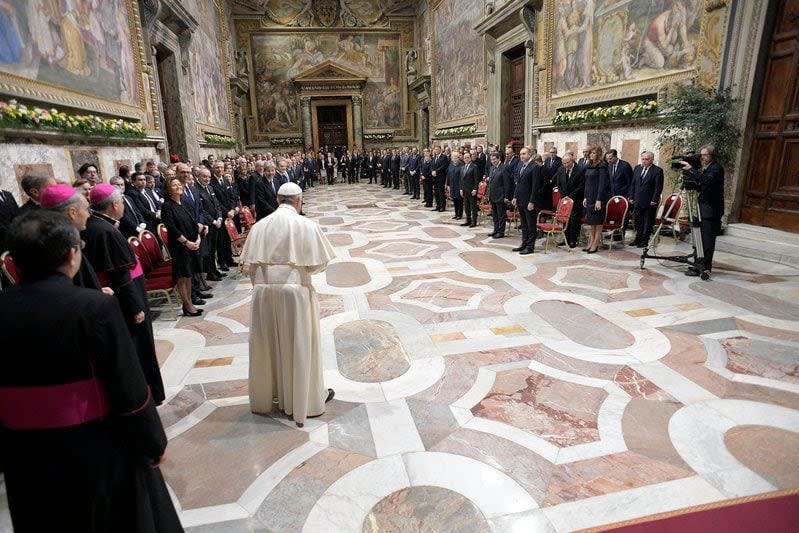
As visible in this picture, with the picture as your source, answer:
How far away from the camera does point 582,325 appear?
4.60 m

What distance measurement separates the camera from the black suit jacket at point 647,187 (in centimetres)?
746

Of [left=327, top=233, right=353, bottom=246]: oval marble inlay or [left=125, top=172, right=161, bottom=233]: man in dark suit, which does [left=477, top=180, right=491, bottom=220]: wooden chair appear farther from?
[left=125, top=172, right=161, bottom=233]: man in dark suit

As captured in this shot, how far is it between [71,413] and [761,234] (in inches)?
350

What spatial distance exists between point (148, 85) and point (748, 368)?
11829 millimetres

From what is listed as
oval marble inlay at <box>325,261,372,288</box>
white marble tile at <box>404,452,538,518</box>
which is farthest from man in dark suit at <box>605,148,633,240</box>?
white marble tile at <box>404,452,538,518</box>

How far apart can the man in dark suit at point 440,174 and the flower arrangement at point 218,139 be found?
24.8ft

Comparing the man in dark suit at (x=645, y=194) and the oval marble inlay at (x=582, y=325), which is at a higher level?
the man in dark suit at (x=645, y=194)

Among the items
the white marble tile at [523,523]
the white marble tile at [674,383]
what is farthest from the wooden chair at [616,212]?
the white marble tile at [523,523]

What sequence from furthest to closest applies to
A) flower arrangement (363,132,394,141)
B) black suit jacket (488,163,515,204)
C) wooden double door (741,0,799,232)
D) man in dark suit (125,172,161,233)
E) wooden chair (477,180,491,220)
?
flower arrangement (363,132,394,141) → wooden chair (477,180,491,220) → black suit jacket (488,163,515,204) → wooden double door (741,0,799,232) → man in dark suit (125,172,161,233)

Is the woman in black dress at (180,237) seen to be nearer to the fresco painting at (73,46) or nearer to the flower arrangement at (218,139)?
the fresco painting at (73,46)

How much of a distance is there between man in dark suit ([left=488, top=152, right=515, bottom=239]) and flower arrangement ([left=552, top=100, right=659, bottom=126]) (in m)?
2.60

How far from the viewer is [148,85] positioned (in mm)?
10031

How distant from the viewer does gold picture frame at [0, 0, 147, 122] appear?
5.51 metres

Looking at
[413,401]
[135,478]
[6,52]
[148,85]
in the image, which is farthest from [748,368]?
[148,85]
